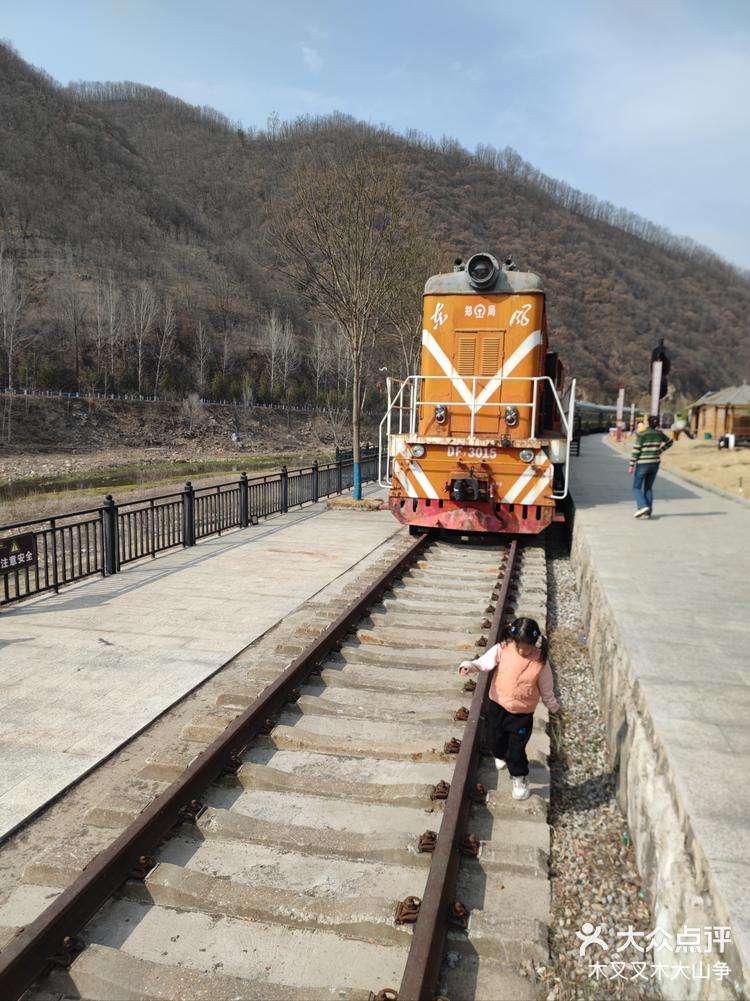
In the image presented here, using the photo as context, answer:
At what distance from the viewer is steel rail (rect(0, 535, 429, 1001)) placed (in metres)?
2.58

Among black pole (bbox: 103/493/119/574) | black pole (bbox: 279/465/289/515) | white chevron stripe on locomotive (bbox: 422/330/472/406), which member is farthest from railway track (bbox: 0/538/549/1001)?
black pole (bbox: 279/465/289/515)

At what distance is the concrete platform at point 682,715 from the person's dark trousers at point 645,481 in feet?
6.71

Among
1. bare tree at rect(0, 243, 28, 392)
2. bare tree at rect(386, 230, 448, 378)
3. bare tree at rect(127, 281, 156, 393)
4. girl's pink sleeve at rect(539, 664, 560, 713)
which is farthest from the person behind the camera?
bare tree at rect(127, 281, 156, 393)

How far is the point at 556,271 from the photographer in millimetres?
132250

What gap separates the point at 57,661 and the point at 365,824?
12.2 feet

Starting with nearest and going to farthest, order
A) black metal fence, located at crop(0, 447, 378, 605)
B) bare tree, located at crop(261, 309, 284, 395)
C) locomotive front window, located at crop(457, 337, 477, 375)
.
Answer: black metal fence, located at crop(0, 447, 378, 605) < locomotive front window, located at crop(457, 337, 477, 375) < bare tree, located at crop(261, 309, 284, 395)

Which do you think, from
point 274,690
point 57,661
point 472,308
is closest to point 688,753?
point 274,690

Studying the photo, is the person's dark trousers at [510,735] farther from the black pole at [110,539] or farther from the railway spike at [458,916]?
the black pole at [110,539]

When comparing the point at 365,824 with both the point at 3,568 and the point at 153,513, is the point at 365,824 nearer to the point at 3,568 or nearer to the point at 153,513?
the point at 3,568

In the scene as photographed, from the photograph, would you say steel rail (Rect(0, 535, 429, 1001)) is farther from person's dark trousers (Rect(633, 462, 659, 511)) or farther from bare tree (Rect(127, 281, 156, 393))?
bare tree (Rect(127, 281, 156, 393))

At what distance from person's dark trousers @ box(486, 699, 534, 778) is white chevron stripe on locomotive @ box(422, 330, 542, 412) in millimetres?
6970

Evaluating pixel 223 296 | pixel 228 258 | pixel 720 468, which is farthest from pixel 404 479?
pixel 228 258

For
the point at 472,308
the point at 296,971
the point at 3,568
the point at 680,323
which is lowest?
the point at 296,971

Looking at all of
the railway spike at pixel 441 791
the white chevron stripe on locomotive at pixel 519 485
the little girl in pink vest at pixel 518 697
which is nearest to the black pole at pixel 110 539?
the white chevron stripe on locomotive at pixel 519 485
